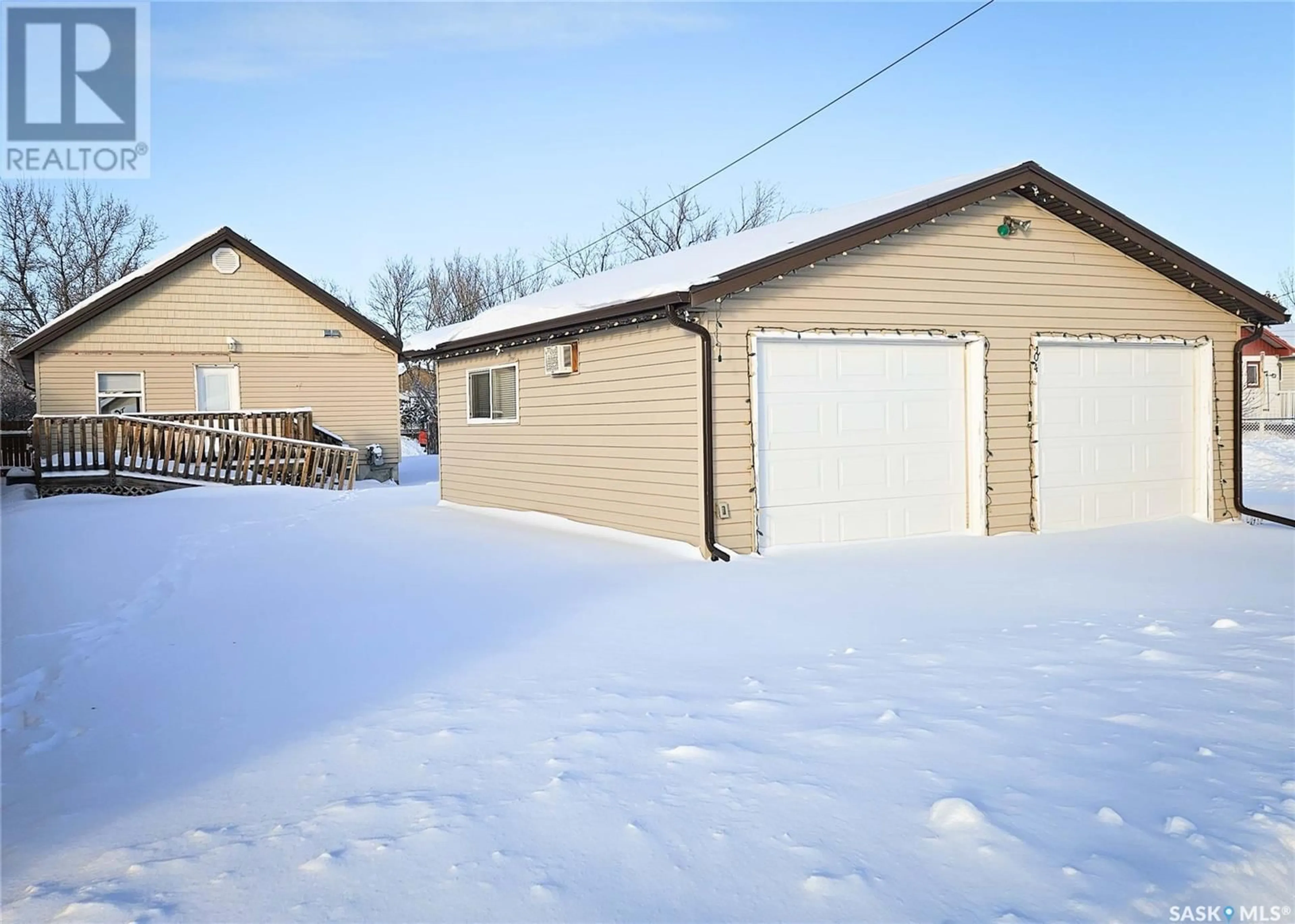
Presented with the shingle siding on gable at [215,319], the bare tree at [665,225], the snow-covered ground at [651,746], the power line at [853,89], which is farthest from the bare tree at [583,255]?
the snow-covered ground at [651,746]

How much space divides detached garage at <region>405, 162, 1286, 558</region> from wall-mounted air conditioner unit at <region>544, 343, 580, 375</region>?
24 mm

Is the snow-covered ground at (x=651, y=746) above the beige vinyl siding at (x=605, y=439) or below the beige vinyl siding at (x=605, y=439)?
below

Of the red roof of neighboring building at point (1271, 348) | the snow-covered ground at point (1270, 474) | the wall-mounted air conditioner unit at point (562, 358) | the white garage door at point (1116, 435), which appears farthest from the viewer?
the red roof of neighboring building at point (1271, 348)

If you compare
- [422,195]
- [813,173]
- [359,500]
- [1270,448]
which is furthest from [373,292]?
[1270,448]

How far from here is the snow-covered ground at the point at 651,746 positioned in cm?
271

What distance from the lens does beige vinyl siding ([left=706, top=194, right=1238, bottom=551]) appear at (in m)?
9.00

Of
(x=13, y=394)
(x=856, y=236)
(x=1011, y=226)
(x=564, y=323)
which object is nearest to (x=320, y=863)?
(x=856, y=236)

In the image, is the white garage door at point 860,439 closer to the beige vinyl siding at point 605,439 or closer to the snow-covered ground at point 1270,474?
the beige vinyl siding at point 605,439

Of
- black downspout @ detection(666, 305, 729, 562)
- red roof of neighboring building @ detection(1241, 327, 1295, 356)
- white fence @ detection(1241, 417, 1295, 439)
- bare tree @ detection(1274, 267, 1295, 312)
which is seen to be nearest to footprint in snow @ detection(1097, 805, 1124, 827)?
black downspout @ detection(666, 305, 729, 562)

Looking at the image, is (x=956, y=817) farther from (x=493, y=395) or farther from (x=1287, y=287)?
(x=1287, y=287)

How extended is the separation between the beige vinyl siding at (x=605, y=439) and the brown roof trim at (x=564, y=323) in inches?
10.1

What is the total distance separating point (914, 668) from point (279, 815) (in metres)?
3.26

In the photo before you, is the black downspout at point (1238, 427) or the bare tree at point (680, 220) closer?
the black downspout at point (1238, 427)

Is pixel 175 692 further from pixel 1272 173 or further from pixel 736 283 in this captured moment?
pixel 1272 173
